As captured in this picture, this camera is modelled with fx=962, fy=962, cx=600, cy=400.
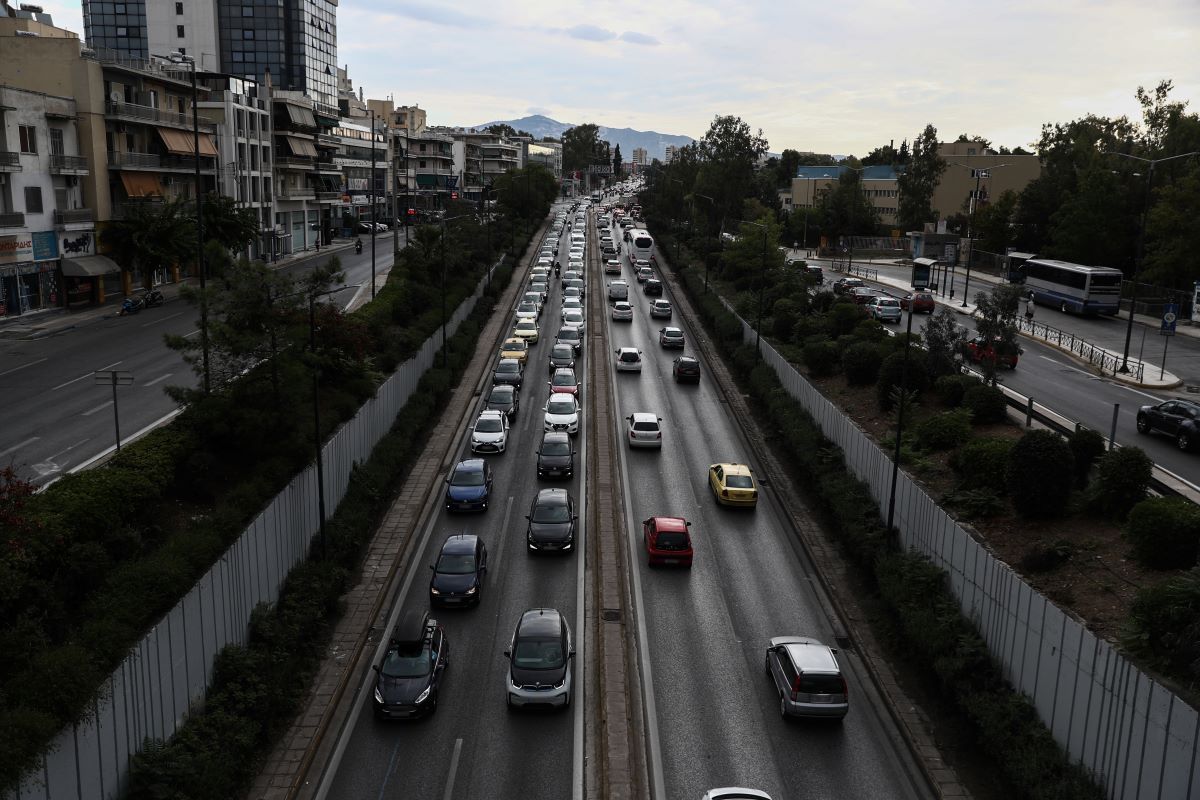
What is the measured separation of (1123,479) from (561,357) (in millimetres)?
34234

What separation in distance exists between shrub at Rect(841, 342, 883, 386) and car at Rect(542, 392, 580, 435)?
11772mm

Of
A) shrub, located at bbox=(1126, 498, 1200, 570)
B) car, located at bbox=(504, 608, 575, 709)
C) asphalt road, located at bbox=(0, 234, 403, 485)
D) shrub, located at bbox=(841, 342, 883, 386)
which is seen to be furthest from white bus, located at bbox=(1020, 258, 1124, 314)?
asphalt road, located at bbox=(0, 234, 403, 485)

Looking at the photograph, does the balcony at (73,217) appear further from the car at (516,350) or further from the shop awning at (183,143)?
the car at (516,350)

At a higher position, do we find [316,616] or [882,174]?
[882,174]

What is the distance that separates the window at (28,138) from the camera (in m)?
52.8

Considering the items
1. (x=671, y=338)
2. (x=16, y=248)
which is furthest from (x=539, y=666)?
(x=16, y=248)

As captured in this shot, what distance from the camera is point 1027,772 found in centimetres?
1697

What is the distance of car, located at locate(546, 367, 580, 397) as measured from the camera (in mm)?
45969

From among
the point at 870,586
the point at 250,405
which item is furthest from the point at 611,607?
the point at 250,405

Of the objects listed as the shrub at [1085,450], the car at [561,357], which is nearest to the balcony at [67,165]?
the car at [561,357]

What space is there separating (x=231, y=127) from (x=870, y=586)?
6873 cm

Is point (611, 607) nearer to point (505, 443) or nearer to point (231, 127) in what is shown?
point (505, 443)

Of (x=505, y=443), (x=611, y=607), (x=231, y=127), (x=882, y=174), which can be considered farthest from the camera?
(x=882, y=174)

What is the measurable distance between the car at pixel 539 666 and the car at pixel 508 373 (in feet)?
87.2
